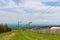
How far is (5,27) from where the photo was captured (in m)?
88.4

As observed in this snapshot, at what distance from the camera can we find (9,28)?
91500mm

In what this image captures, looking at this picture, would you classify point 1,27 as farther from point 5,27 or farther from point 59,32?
point 59,32

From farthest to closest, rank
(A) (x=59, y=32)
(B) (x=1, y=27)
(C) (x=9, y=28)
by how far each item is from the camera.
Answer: (C) (x=9, y=28)
(B) (x=1, y=27)
(A) (x=59, y=32)

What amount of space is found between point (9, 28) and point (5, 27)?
11.8 feet

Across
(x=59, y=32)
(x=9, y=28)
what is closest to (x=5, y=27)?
(x=9, y=28)

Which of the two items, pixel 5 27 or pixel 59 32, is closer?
pixel 59 32

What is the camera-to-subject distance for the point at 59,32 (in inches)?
1586

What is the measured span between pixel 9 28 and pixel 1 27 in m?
7.69

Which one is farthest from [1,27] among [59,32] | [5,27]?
[59,32]

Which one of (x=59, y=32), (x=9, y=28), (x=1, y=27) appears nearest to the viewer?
(x=59, y=32)

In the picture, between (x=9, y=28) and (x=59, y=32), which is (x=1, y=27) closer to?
(x=9, y=28)

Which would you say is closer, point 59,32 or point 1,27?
point 59,32

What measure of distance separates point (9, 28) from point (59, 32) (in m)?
54.4

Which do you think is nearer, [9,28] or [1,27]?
[1,27]
